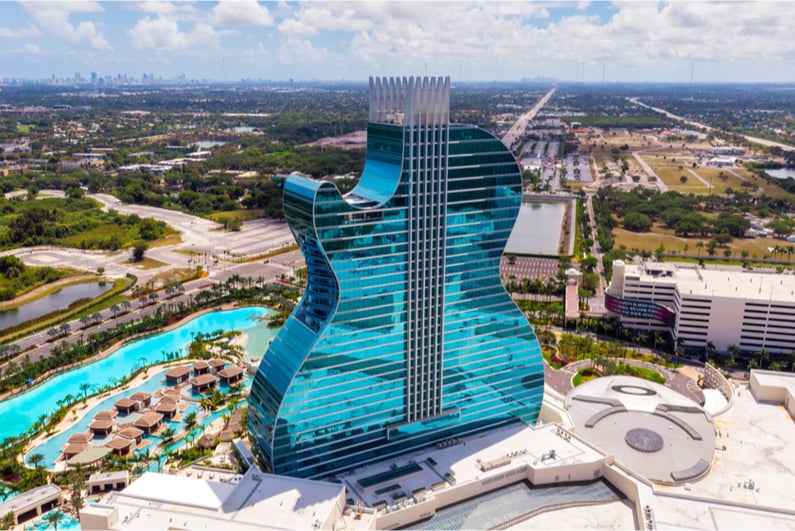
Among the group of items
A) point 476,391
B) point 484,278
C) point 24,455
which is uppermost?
point 484,278

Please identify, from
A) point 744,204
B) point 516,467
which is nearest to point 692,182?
point 744,204

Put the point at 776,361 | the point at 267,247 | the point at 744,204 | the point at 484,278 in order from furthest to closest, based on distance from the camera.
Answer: the point at 744,204 < the point at 267,247 < the point at 776,361 < the point at 484,278

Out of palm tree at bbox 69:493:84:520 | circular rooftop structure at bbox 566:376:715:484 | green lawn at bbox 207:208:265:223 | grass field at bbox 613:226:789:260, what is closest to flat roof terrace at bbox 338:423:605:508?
circular rooftop structure at bbox 566:376:715:484

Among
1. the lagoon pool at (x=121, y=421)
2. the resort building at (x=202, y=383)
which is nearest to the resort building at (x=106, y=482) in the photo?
the lagoon pool at (x=121, y=421)

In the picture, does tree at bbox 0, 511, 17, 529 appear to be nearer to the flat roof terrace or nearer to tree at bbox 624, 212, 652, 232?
the flat roof terrace

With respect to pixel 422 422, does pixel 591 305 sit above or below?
below

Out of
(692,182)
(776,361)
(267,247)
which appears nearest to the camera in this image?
(776,361)

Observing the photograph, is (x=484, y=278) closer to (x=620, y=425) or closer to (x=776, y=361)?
(x=620, y=425)
